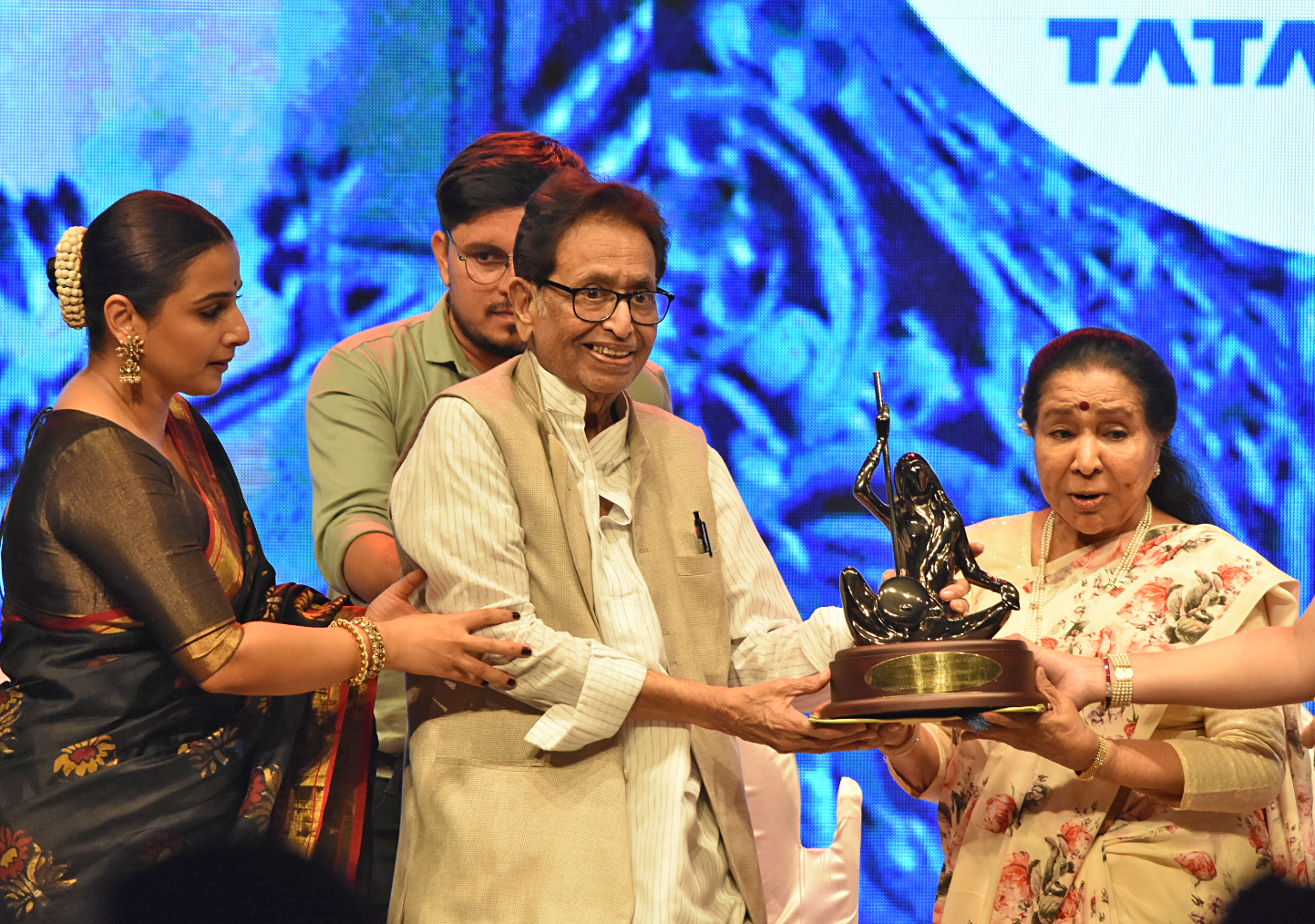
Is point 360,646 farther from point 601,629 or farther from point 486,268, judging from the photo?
point 486,268

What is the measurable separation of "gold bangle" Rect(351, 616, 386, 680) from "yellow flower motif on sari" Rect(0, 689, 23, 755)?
1.85 ft

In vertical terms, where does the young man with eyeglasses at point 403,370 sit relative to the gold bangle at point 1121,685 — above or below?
above

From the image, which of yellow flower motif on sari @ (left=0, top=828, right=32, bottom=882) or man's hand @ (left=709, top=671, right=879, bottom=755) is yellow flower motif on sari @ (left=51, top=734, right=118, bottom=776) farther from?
man's hand @ (left=709, top=671, right=879, bottom=755)

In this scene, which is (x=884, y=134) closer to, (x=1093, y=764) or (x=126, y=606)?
(x=1093, y=764)

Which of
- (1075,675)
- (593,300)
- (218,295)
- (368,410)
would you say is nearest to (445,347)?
(368,410)

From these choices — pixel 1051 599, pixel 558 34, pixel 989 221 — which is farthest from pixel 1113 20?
pixel 1051 599

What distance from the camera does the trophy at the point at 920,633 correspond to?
2.26m

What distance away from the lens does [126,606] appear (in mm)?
2451

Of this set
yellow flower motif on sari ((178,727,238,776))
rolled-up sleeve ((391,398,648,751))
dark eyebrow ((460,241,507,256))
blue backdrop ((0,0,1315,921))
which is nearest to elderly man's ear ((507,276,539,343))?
rolled-up sleeve ((391,398,648,751))

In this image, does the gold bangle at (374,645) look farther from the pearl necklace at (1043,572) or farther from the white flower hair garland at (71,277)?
the pearl necklace at (1043,572)

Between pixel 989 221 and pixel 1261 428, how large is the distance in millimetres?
1034

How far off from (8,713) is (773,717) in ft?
4.18

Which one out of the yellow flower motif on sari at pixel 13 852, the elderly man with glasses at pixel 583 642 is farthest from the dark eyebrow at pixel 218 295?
the yellow flower motif on sari at pixel 13 852

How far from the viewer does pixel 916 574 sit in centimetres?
248
